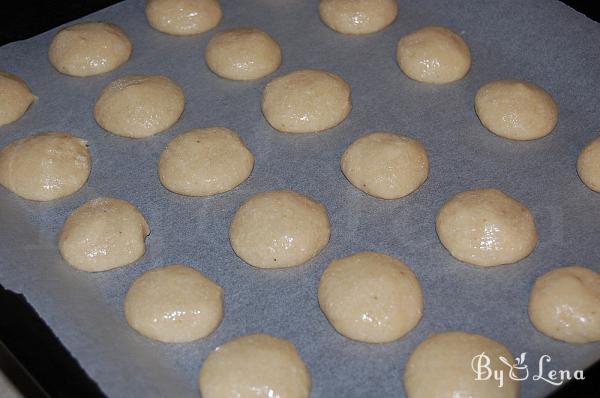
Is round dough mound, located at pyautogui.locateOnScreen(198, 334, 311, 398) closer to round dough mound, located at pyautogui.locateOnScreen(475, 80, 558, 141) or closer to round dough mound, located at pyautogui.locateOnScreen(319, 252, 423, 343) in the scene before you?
round dough mound, located at pyautogui.locateOnScreen(319, 252, 423, 343)

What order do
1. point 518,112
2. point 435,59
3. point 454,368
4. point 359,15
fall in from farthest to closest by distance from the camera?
point 359,15
point 435,59
point 518,112
point 454,368

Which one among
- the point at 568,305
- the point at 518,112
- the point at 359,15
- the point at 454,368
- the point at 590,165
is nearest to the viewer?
the point at 454,368

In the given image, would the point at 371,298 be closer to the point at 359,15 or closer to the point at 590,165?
the point at 590,165

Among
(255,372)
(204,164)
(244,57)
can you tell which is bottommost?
(255,372)

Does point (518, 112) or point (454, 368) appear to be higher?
point (518, 112)

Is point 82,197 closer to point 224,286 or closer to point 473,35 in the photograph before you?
point 224,286

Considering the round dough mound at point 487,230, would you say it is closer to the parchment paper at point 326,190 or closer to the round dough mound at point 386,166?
the parchment paper at point 326,190

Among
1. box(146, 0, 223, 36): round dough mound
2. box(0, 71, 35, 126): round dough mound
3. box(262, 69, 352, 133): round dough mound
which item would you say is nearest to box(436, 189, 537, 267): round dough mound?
box(262, 69, 352, 133): round dough mound

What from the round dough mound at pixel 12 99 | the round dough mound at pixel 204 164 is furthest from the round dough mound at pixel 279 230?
the round dough mound at pixel 12 99

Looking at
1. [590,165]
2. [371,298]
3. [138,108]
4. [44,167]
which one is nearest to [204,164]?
A: [138,108]
